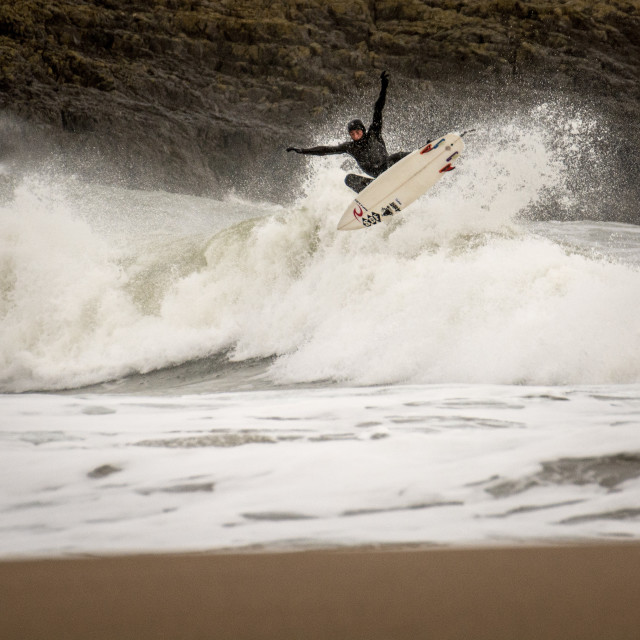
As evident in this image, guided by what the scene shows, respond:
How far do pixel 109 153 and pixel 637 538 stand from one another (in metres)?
16.4

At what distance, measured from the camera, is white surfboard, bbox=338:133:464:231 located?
5.23 m

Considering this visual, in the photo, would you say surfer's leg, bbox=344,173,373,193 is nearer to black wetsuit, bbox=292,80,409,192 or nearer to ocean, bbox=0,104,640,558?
black wetsuit, bbox=292,80,409,192

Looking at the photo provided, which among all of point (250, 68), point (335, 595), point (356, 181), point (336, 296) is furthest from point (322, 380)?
point (250, 68)

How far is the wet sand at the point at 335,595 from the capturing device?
1037mm

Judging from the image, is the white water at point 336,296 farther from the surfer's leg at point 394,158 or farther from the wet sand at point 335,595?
the wet sand at point 335,595

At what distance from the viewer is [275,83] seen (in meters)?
17.5

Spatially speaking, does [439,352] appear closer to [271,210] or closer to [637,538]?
[637,538]

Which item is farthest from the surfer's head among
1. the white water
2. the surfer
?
the white water

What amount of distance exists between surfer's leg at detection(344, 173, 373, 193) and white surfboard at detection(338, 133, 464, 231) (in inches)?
8.9

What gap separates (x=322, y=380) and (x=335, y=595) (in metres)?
3.01

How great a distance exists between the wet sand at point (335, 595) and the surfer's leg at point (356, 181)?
460 cm

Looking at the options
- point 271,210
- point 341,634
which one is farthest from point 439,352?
point 271,210

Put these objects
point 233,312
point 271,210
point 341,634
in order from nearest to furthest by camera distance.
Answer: point 341,634
point 233,312
point 271,210

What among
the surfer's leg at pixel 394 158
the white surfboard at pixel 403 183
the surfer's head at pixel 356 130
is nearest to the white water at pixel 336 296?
the white surfboard at pixel 403 183
